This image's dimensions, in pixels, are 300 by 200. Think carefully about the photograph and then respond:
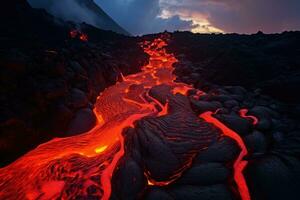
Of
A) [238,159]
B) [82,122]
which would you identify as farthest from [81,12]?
[238,159]

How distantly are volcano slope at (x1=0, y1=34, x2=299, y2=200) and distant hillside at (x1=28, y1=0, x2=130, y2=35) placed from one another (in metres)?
103

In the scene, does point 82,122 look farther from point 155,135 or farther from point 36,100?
point 155,135

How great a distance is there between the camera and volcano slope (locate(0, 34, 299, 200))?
732 cm

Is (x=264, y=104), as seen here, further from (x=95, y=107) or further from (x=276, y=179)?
(x=95, y=107)

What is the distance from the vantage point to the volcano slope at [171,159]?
7.32 metres

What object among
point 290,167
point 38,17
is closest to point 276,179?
point 290,167

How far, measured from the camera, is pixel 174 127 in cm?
1148

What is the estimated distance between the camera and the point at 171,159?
8641mm

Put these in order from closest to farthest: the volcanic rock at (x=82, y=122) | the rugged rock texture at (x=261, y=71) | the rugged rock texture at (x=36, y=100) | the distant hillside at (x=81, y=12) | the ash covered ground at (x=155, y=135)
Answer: the ash covered ground at (x=155, y=135)
the rugged rock texture at (x=36, y=100)
the volcanic rock at (x=82, y=122)
the rugged rock texture at (x=261, y=71)
the distant hillside at (x=81, y=12)

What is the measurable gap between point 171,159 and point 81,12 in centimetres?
12791

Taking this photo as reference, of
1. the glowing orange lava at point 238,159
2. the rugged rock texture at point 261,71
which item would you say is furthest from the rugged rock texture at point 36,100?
the rugged rock texture at point 261,71

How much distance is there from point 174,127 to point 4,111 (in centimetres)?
666

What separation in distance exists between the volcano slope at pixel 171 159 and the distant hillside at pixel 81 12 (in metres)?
103

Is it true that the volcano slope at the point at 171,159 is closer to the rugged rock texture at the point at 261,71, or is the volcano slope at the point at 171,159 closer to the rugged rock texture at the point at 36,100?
the rugged rock texture at the point at 36,100
